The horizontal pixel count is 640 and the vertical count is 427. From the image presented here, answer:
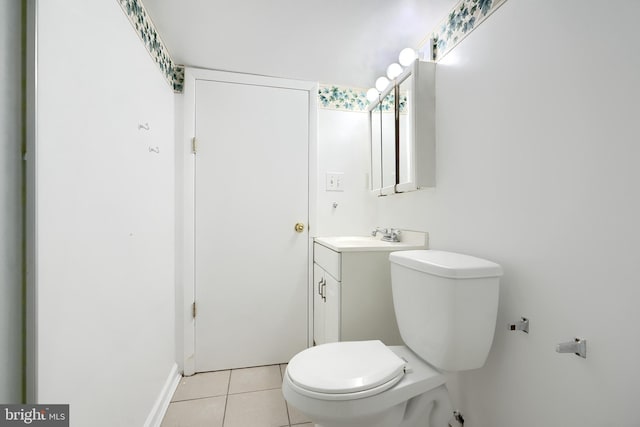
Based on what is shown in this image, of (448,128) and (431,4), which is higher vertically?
(431,4)

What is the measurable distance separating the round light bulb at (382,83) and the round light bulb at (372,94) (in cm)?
5

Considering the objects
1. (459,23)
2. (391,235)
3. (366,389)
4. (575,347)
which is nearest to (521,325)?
(575,347)

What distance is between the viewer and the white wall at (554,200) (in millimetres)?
628

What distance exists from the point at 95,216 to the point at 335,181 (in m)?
1.39

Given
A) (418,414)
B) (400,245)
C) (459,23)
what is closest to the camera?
(418,414)

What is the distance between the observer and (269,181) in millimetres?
1794

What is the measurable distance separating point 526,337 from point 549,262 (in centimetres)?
28

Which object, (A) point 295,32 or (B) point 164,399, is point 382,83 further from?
(B) point 164,399

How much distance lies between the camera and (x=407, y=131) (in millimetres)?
1415

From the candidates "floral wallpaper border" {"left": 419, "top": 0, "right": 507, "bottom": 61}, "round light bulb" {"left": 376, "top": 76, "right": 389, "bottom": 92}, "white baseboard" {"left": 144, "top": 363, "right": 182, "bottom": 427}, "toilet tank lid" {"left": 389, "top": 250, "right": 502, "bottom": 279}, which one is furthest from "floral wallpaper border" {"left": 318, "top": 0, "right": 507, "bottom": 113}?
"white baseboard" {"left": 144, "top": 363, "right": 182, "bottom": 427}

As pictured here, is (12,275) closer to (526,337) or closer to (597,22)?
(526,337)

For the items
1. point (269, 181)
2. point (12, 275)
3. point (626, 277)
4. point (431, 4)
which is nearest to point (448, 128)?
point (431, 4)

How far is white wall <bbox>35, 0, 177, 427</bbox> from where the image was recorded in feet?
2.02

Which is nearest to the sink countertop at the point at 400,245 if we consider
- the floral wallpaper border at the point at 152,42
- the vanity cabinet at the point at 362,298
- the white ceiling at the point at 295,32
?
the vanity cabinet at the point at 362,298
